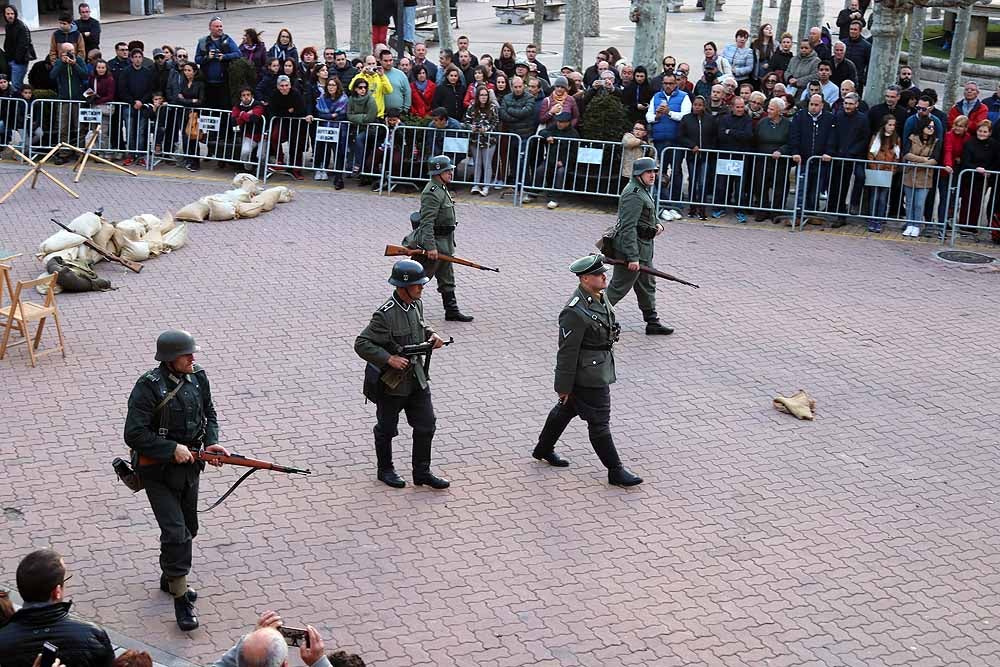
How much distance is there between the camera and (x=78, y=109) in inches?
749

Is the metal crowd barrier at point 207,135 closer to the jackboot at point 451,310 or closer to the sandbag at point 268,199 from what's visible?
the sandbag at point 268,199

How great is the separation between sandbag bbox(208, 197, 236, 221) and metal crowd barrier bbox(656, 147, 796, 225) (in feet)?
17.3

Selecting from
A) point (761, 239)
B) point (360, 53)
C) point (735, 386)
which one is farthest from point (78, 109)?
point (735, 386)

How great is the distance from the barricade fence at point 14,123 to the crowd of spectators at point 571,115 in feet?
0.74

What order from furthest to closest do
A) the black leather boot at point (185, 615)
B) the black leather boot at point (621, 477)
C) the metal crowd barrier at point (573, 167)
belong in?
the metal crowd barrier at point (573, 167)
the black leather boot at point (621, 477)
the black leather boot at point (185, 615)

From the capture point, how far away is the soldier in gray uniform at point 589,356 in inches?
368

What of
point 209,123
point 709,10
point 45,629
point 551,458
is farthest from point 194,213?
point 709,10

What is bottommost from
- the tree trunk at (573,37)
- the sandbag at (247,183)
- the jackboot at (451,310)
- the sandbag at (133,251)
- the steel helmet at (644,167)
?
the jackboot at (451,310)

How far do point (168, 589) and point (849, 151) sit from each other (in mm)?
11171

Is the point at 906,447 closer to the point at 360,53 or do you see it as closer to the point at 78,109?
the point at 78,109

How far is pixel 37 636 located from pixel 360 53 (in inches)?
758

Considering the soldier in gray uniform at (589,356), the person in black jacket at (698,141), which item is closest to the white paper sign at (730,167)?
the person in black jacket at (698,141)

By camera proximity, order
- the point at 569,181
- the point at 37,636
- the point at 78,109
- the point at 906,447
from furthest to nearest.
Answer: the point at 78,109
the point at 569,181
the point at 906,447
the point at 37,636

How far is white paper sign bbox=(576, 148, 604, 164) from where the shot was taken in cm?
1733
